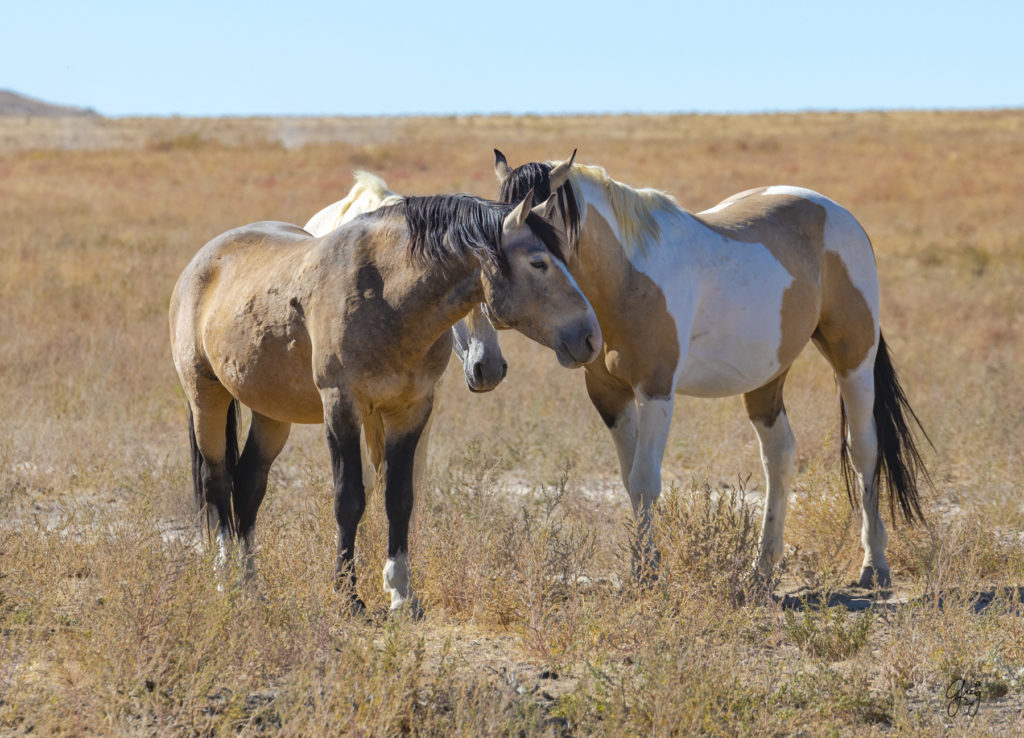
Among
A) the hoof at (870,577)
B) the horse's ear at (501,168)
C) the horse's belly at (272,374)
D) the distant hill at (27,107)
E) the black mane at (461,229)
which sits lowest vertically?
the hoof at (870,577)

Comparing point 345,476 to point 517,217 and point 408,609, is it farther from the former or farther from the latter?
point 517,217

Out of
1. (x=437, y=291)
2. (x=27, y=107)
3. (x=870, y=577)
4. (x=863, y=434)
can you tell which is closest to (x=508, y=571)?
(x=437, y=291)

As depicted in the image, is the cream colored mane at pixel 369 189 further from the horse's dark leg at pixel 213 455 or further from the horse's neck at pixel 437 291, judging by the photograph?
the horse's neck at pixel 437 291

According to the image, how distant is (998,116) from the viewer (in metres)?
52.5

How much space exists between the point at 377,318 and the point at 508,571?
4.26 feet

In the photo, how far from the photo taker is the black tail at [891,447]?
555cm

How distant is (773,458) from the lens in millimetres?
5594

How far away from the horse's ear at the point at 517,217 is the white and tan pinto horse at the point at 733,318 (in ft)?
1.28

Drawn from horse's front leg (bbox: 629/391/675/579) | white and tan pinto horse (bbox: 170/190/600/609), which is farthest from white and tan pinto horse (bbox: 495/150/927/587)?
white and tan pinto horse (bbox: 170/190/600/609)

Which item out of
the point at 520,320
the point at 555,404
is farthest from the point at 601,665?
the point at 555,404

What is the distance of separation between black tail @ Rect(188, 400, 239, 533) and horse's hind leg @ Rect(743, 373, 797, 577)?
2632mm

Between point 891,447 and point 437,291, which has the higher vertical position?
point 437,291
